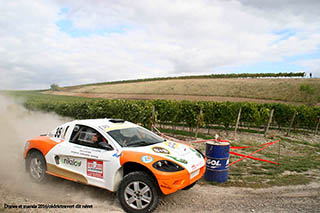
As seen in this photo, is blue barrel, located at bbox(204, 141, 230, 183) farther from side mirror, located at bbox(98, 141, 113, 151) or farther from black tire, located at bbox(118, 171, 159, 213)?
side mirror, located at bbox(98, 141, 113, 151)

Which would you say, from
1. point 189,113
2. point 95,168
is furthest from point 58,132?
point 189,113

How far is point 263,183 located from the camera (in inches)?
261

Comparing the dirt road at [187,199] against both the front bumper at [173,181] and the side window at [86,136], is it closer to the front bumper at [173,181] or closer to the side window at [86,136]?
the front bumper at [173,181]

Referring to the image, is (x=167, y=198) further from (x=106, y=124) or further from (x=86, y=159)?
(x=106, y=124)

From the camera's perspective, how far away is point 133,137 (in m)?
5.64

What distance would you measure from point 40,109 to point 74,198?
22.7 meters

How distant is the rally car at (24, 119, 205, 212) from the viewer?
4.62 meters

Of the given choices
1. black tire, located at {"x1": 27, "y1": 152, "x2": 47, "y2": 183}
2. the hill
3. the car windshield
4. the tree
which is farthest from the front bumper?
the tree

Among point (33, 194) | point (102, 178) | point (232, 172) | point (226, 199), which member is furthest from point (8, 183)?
point (232, 172)

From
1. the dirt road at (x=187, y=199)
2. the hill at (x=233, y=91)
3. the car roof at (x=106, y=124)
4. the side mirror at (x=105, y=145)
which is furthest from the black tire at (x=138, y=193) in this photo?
the hill at (x=233, y=91)

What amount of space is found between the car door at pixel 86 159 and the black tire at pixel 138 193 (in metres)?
0.33

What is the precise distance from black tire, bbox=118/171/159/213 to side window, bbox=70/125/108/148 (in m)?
1.11

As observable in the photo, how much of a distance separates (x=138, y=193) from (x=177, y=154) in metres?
1.12

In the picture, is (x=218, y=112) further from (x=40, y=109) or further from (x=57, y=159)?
(x=40, y=109)
